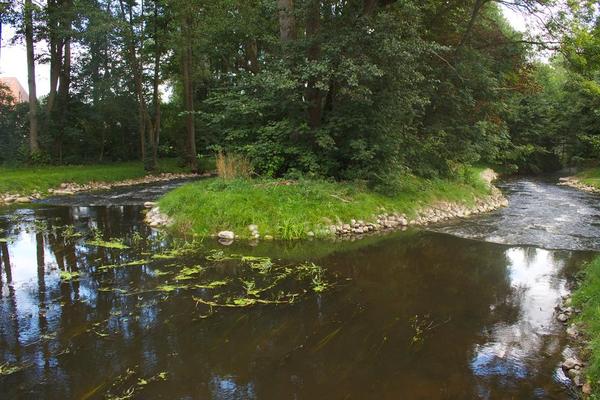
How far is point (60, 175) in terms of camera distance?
20734mm

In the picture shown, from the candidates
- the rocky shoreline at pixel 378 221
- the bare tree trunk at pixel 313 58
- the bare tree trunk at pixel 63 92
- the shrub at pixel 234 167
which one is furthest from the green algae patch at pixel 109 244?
the bare tree trunk at pixel 63 92

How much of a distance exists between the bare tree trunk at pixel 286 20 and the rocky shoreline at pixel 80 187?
11264 millimetres

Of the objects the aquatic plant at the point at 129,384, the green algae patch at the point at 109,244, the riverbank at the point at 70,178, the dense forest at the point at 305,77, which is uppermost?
the dense forest at the point at 305,77

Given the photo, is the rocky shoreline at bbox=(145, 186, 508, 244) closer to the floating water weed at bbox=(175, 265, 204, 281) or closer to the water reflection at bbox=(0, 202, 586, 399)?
the water reflection at bbox=(0, 202, 586, 399)

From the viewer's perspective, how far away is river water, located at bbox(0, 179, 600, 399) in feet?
15.6

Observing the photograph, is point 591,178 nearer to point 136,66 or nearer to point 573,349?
point 573,349

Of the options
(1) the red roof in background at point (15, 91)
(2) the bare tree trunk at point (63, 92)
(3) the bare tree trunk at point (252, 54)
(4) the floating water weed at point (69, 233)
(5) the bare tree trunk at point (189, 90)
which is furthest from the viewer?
(1) the red roof in background at point (15, 91)

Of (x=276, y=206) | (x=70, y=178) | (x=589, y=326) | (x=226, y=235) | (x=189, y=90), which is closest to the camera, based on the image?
(x=589, y=326)

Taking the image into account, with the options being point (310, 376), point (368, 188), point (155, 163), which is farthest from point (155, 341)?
point (155, 163)

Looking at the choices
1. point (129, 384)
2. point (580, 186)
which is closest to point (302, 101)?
point (129, 384)

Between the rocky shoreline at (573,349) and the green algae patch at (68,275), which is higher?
the green algae patch at (68,275)

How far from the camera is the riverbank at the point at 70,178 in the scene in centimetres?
1803

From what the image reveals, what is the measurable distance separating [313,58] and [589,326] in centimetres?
1078

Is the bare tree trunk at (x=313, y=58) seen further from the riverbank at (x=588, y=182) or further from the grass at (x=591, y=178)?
the grass at (x=591, y=178)
